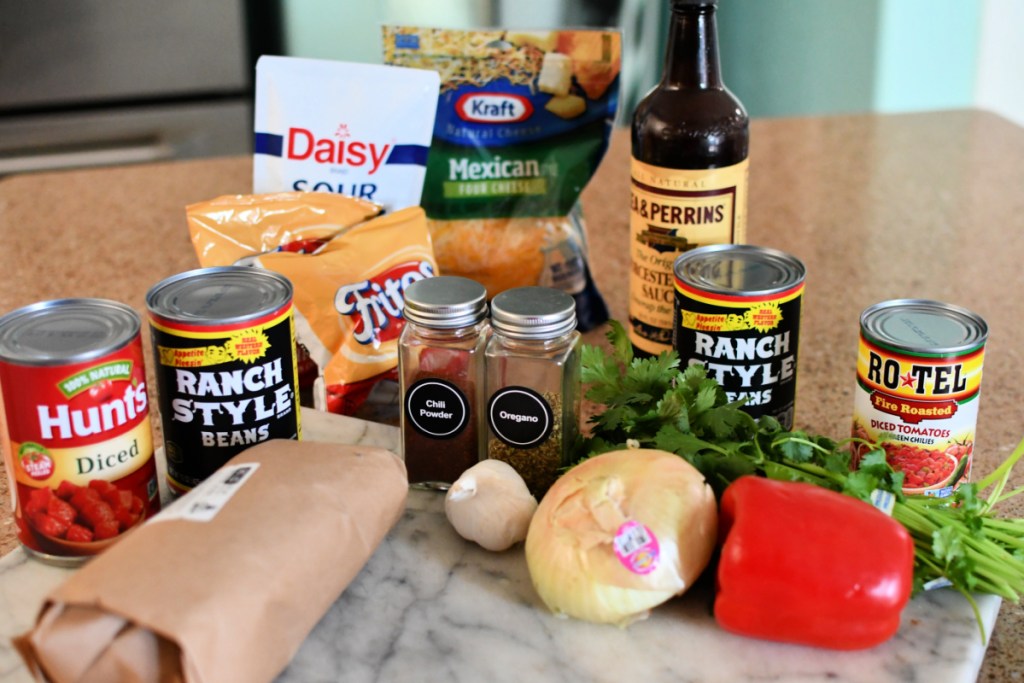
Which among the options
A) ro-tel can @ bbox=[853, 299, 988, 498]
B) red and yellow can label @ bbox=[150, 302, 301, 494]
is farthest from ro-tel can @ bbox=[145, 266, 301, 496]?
ro-tel can @ bbox=[853, 299, 988, 498]

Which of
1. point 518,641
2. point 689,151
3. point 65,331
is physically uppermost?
point 689,151

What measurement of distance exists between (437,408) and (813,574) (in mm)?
369

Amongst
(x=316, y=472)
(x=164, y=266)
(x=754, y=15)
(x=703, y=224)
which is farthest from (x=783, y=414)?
(x=754, y=15)

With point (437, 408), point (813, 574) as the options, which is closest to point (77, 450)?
point (437, 408)

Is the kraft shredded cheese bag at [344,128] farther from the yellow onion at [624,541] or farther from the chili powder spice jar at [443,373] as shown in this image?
the yellow onion at [624,541]

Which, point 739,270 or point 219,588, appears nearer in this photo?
point 219,588

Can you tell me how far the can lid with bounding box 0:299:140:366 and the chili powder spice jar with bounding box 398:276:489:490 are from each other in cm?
24

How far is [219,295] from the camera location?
97 centimetres

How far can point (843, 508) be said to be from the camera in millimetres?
825

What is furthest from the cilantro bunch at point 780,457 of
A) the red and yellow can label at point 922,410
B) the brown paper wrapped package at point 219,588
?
the brown paper wrapped package at point 219,588

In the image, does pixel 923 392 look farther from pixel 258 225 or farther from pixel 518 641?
pixel 258 225

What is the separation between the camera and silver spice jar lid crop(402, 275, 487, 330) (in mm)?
977

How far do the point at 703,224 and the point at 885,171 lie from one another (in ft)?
2.82

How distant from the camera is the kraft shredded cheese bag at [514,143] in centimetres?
127
